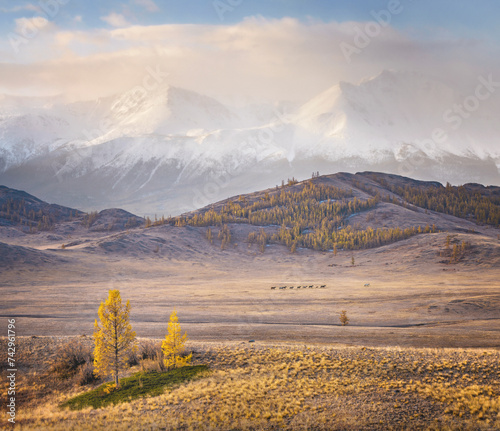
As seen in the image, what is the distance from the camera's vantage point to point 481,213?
15675 cm

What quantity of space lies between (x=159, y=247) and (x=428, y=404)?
103 metres

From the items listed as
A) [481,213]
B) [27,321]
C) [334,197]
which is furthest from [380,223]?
[27,321]

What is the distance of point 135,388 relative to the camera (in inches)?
805

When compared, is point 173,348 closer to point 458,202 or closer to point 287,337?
point 287,337

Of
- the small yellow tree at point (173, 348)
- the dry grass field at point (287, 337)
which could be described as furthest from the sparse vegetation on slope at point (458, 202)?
the small yellow tree at point (173, 348)

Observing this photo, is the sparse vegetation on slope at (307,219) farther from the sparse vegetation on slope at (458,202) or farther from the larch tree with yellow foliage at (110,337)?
the larch tree with yellow foliage at (110,337)

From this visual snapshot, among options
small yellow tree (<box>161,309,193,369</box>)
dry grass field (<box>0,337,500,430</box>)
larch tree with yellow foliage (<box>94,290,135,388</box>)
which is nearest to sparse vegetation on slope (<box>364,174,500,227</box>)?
dry grass field (<box>0,337,500,430</box>)

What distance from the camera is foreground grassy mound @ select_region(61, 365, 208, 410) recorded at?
63.0ft

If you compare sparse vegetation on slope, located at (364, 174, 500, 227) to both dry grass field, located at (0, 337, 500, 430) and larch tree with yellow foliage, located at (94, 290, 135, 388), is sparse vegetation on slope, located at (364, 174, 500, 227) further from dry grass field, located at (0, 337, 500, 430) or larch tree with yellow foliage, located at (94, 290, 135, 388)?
larch tree with yellow foliage, located at (94, 290, 135, 388)

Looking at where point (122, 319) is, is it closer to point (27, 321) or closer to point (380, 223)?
point (27, 321)

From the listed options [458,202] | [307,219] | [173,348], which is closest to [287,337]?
[173,348]

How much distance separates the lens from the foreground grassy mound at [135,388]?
19188mm

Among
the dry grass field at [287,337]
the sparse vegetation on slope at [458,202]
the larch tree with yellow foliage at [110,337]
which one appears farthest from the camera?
the sparse vegetation on slope at [458,202]

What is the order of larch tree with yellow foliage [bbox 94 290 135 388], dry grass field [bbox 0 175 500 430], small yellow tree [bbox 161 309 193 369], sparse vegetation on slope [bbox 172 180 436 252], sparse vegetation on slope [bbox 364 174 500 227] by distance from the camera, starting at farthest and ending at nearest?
sparse vegetation on slope [bbox 364 174 500 227], sparse vegetation on slope [bbox 172 180 436 252], small yellow tree [bbox 161 309 193 369], larch tree with yellow foliage [bbox 94 290 135 388], dry grass field [bbox 0 175 500 430]
